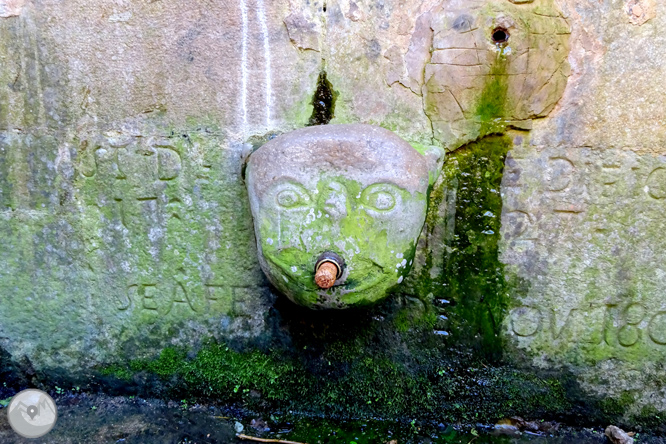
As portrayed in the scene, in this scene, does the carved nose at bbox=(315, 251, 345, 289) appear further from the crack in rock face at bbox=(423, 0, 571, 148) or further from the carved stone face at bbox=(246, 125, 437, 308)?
the crack in rock face at bbox=(423, 0, 571, 148)

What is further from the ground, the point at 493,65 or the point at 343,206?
the point at 493,65

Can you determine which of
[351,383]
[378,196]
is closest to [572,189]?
[378,196]

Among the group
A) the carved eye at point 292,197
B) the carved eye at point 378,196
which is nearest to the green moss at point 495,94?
the carved eye at point 378,196

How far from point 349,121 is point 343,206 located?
1.43 ft

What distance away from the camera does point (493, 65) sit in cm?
156

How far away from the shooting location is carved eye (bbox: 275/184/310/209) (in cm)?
143

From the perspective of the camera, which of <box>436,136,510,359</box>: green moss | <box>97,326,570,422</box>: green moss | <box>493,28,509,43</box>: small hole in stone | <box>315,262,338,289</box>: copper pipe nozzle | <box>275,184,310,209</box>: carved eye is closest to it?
<box>315,262,338,289</box>: copper pipe nozzle

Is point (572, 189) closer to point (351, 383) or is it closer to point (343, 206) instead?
point (343, 206)

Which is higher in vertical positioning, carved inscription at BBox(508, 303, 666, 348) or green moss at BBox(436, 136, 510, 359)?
green moss at BBox(436, 136, 510, 359)

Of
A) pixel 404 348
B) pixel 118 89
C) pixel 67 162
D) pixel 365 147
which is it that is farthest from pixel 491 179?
pixel 67 162

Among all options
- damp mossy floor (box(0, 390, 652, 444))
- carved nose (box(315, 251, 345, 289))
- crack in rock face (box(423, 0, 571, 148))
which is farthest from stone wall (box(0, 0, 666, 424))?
carved nose (box(315, 251, 345, 289))

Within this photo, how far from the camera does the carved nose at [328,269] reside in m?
1.33

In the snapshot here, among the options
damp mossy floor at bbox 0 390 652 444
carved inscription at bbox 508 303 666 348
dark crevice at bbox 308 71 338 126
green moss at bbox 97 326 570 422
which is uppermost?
dark crevice at bbox 308 71 338 126

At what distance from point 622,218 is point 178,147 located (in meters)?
1.72
